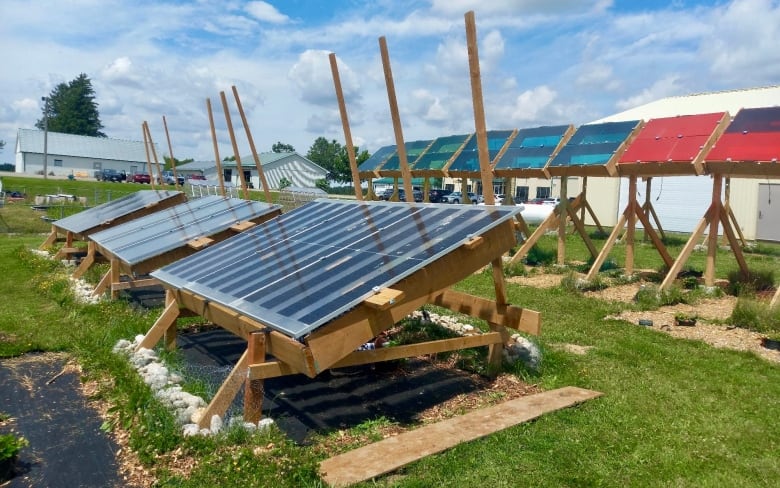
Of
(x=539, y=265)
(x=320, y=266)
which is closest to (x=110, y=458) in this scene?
(x=320, y=266)

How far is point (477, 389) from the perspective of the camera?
6.48m

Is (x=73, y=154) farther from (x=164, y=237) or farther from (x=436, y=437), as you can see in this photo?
(x=436, y=437)

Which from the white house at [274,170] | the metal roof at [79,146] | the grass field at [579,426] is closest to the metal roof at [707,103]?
the grass field at [579,426]

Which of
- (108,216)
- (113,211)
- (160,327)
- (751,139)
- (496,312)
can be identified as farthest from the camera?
(113,211)

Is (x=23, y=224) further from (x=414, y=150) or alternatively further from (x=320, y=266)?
(x=320, y=266)

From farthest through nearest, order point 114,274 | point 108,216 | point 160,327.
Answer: point 108,216 < point 114,274 < point 160,327

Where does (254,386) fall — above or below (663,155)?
below

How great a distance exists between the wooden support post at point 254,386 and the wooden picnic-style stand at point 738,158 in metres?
8.32

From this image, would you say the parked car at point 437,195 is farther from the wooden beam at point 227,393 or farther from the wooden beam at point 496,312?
the wooden beam at point 227,393

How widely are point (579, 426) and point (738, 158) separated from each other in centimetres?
773

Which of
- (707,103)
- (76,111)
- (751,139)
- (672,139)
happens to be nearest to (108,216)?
(672,139)

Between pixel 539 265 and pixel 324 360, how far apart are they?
1172cm

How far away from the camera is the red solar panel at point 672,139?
39.0 ft

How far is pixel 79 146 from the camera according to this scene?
255ft
